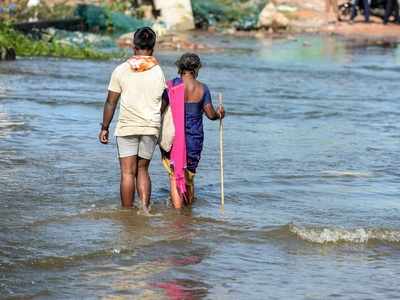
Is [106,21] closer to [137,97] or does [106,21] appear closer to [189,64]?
[189,64]

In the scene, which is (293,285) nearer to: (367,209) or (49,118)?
(367,209)

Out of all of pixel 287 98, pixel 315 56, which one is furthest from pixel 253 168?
pixel 315 56

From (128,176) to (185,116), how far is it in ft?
2.13

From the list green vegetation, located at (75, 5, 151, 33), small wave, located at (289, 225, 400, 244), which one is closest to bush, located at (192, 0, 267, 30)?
green vegetation, located at (75, 5, 151, 33)

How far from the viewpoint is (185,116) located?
825cm

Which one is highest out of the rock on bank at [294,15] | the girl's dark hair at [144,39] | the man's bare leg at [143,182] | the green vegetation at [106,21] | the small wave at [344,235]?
the girl's dark hair at [144,39]

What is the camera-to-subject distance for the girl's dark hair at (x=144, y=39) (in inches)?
308

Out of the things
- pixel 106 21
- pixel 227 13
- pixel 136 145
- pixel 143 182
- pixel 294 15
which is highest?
pixel 136 145

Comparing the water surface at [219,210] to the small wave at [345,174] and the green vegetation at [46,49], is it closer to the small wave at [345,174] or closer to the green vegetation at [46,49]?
the small wave at [345,174]

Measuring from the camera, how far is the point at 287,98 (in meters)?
16.4

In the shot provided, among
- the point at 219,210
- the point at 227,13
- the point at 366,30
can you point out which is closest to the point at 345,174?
the point at 219,210

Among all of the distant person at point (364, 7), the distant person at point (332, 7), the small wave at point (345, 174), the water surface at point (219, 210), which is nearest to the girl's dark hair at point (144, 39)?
the water surface at point (219, 210)

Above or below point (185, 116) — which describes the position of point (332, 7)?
below

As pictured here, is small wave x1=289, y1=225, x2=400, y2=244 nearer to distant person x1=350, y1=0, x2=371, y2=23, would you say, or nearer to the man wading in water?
the man wading in water
